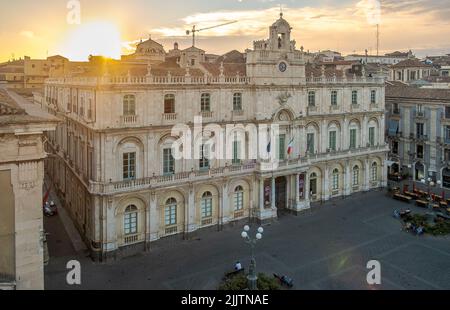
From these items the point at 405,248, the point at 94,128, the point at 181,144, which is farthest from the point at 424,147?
the point at 94,128

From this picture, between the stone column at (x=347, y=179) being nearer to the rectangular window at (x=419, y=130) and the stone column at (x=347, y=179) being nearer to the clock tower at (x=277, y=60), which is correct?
the clock tower at (x=277, y=60)

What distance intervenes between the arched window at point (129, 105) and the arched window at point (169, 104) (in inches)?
110

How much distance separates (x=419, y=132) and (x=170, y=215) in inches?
1486

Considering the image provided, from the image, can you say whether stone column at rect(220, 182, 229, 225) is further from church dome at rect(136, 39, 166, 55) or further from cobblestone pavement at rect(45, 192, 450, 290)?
church dome at rect(136, 39, 166, 55)

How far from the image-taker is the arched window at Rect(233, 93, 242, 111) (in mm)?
41531

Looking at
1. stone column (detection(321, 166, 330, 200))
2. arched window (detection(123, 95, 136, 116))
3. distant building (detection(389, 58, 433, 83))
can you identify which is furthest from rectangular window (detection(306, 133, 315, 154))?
distant building (detection(389, 58, 433, 83))

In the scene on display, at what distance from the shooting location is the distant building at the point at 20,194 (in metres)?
16.8

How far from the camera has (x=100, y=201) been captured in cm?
3444

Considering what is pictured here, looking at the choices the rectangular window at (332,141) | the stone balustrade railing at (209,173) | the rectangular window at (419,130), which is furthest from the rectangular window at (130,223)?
the rectangular window at (419,130)

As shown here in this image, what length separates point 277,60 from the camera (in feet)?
142

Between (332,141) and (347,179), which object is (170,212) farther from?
(347,179)

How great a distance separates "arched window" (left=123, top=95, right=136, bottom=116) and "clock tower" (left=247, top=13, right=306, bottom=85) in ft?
40.4
